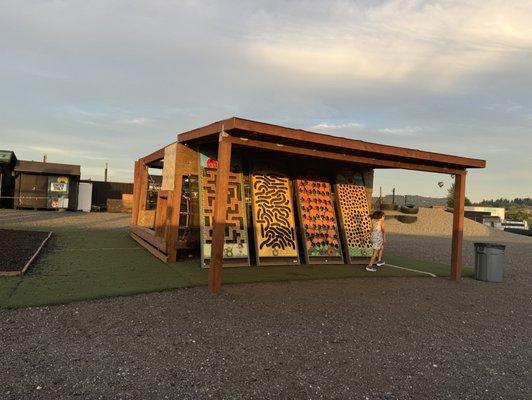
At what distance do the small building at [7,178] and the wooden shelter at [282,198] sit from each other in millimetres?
20703

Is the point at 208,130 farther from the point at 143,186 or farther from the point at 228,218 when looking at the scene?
the point at 143,186

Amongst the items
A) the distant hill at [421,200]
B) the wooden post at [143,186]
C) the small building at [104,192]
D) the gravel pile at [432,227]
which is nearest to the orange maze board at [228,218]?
the wooden post at [143,186]

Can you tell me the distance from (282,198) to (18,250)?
657 centimetres

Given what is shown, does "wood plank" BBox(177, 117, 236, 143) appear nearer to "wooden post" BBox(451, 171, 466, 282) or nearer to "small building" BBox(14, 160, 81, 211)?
"wooden post" BBox(451, 171, 466, 282)

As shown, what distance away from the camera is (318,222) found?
36.1 ft

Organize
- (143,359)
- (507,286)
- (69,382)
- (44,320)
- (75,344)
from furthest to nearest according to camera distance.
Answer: (507,286), (44,320), (75,344), (143,359), (69,382)

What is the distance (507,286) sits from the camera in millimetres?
9484

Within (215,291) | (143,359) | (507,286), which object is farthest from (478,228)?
(143,359)

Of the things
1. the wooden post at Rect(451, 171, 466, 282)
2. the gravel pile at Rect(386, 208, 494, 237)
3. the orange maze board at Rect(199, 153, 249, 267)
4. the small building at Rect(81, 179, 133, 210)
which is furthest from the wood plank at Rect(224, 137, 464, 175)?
the small building at Rect(81, 179, 133, 210)

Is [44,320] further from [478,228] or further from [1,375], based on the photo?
[478,228]

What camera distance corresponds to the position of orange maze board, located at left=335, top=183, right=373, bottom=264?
37.6 ft

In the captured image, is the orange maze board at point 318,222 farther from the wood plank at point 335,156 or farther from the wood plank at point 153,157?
the wood plank at point 153,157

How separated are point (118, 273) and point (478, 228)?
29.0 metres

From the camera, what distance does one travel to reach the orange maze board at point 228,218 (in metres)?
9.30
